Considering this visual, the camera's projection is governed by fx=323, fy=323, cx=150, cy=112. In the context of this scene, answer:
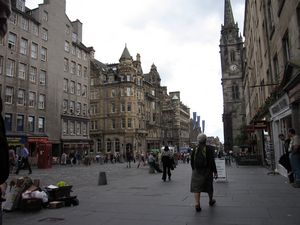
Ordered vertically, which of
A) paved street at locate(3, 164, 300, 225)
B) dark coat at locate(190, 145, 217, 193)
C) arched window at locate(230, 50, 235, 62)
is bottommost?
paved street at locate(3, 164, 300, 225)

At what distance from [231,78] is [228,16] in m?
24.1

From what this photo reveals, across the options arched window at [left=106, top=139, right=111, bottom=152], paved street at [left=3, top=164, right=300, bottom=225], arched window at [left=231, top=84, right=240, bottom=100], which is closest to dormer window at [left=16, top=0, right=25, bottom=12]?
arched window at [left=106, top=139, right=111, bottom=152]

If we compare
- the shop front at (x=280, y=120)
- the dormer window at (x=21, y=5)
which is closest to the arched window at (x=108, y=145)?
the dormer window at (x=21, y=5)

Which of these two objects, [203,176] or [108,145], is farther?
[108,145]

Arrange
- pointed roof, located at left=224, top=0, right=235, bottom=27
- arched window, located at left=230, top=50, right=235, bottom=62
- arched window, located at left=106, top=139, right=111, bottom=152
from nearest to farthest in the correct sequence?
arched window, located at left=106, top=139, right=111, bottom=152, arched window, located at left=230, top=50, right=235, bottom=62, pointed roof, located at left=224, top=0, right=235, bottom=27

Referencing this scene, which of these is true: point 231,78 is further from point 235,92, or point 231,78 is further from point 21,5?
point 21,5

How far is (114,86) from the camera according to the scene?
70.5 m

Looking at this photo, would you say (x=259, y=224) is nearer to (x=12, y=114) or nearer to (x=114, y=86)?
(x=12, y=114)

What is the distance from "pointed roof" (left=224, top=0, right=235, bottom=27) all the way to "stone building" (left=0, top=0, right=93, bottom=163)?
59.8 metres

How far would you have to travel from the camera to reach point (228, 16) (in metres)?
102

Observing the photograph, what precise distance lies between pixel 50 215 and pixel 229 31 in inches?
3820

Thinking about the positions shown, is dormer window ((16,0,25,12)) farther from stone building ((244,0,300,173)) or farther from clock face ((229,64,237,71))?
clock face ((229,64,237,71))

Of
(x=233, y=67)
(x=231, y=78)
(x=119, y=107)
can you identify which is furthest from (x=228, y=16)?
(x=119, y=107)

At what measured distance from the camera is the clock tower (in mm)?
86125
